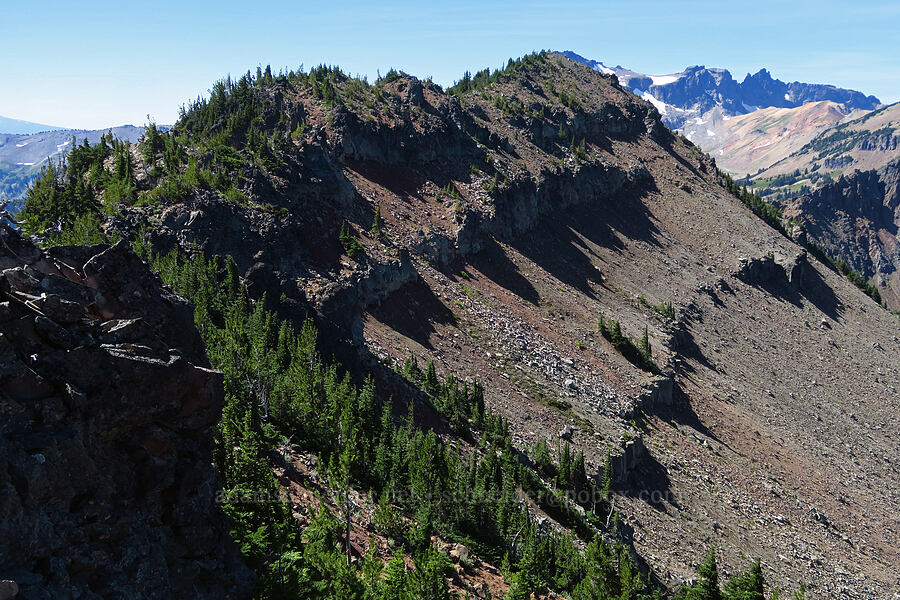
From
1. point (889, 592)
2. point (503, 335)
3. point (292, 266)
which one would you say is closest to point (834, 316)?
point (889, 592)

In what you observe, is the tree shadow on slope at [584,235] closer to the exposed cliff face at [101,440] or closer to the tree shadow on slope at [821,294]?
the tree shadow on slope at [821,294]

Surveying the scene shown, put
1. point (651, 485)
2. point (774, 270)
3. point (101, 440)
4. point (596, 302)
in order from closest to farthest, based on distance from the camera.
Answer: point (101, 440), point (651, 485), point (596, 302), point (774, 270)

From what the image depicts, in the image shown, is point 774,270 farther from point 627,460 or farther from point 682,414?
point 627,460

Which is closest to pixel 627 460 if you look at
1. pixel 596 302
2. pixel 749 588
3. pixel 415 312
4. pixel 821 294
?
pixel 749 588

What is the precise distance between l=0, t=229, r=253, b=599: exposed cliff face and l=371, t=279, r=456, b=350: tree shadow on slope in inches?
2059

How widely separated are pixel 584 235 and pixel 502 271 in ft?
124

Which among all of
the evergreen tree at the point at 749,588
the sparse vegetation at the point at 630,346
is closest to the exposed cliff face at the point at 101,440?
the evergreen tree at the point at 749,588

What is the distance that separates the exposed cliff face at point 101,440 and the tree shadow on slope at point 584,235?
312ft

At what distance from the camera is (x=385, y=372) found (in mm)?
65188

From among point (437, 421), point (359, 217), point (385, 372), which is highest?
point (359, 217)

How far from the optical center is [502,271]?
347 ft

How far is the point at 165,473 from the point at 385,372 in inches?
1678

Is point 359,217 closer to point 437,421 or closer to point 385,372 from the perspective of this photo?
point 385,372

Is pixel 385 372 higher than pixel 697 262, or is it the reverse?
pixel 697 262
